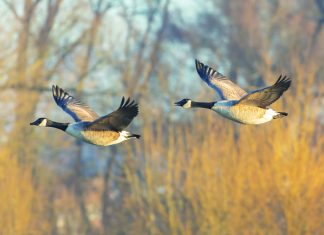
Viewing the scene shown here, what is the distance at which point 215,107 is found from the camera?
8320 mm

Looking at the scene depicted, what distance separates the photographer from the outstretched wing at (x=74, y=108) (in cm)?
901

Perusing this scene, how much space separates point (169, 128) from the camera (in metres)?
17.7

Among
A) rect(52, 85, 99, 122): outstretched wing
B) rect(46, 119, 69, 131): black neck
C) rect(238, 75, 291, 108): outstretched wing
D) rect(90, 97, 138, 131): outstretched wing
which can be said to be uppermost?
rect(52, 85, 99, 122): outstretched wing

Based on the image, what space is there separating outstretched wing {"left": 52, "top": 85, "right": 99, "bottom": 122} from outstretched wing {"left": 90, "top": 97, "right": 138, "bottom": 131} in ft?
2.69

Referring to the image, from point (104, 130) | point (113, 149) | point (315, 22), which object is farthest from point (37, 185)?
point (104, 130)

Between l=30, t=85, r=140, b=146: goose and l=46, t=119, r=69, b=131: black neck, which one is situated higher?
l=46, t=119, r=69, b=131: black neck

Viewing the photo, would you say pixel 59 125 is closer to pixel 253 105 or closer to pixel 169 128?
pixel 253 105

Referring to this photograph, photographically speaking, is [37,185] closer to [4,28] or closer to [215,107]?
[4,28]

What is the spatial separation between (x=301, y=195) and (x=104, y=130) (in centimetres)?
783

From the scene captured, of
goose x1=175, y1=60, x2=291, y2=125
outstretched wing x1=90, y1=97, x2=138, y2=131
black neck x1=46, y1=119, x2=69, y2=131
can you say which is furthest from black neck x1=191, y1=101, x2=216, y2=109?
black neck x1=46, y1=119, x2=69, y2=131

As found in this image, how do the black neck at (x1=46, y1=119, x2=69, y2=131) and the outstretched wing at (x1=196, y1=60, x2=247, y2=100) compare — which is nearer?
the black neck at (x1=46, y1=119, x2=69, y2=131)

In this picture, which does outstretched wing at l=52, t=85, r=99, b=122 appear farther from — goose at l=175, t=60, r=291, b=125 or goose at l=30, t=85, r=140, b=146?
goose at l=175, t=60, r=291, b=125

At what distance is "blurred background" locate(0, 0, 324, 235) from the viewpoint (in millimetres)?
15773

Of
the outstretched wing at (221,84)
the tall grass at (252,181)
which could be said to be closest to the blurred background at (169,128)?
the tall grass at (252,181)
